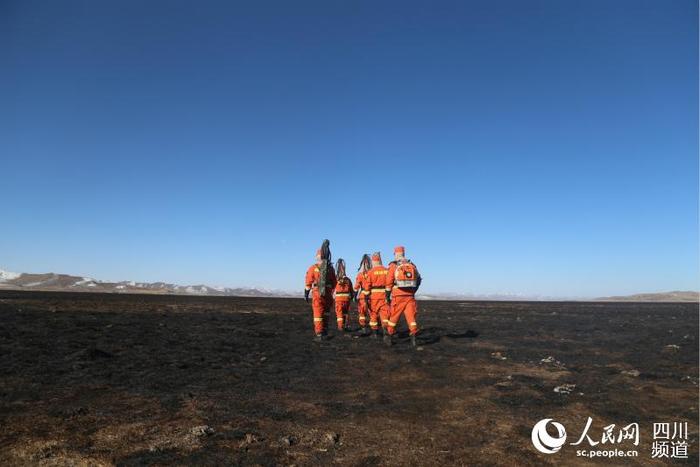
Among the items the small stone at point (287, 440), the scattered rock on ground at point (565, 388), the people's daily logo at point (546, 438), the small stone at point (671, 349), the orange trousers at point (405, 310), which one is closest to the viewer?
the small stone at point (287, 440)

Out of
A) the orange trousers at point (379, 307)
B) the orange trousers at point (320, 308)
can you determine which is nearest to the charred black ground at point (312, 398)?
the orange trousers at point (320, 308)

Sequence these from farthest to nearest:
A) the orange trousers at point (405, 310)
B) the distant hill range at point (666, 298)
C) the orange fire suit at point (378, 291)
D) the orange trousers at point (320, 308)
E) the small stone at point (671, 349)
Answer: the distant hill range at point (666, 298) → the orange fire suit at point (378, 291) → the orange trousers at point (320, 308) → the small stone at point (671, 349) → the orange trousers at point (405, 310)

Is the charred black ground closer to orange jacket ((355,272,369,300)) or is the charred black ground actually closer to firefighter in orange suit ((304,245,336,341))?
firefighter in orange suit ((304,245,336,341))

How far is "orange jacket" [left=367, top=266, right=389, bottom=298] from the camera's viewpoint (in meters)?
11.7

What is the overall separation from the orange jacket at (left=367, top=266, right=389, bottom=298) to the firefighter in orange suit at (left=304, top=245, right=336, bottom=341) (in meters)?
1.14

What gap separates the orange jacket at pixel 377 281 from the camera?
11.7 metres

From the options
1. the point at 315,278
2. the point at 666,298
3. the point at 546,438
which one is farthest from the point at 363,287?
the point at 666,298

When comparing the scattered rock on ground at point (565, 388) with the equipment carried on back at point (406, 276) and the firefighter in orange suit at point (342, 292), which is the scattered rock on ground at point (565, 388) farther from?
the firefighter in orange suit at point (342, 292)

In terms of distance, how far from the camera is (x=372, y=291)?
11.9 m

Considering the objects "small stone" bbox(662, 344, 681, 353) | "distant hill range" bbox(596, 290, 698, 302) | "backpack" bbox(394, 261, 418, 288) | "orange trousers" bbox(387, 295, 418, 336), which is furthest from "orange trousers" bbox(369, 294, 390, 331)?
"distant hill range" bbox(596, 290, 698, 302)

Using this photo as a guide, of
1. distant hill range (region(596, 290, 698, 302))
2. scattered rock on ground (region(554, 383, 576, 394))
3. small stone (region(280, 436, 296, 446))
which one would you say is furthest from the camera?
distant hill range (region(596, 290, 698, 302))

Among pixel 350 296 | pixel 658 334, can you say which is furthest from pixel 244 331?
pixel 658 334

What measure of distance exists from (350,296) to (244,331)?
371 centimetres

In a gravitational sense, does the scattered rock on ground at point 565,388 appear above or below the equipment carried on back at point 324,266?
below
